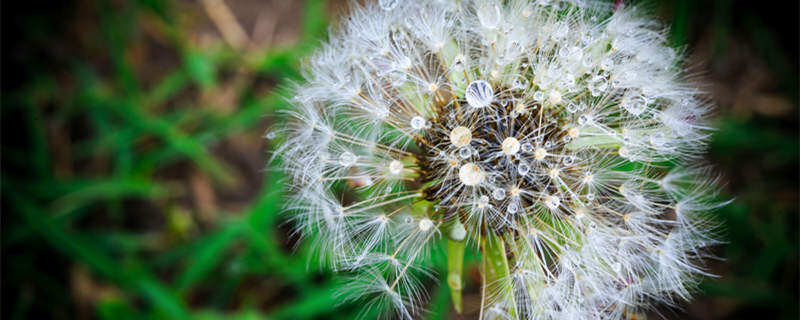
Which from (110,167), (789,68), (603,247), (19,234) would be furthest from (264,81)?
(789,68)

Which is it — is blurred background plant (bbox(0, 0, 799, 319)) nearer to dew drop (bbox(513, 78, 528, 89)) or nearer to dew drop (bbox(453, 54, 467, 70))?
dew drop (bbox(453, 54, 467, 70))

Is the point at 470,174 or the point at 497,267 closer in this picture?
the point at 470,174

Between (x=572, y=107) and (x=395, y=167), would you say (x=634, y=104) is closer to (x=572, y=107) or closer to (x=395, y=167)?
(x=572, y=107)

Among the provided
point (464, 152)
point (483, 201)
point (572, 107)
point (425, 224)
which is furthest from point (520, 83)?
point (425, 224)

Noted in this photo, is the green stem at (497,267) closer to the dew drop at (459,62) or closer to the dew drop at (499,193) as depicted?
the dew drop at (499,193)

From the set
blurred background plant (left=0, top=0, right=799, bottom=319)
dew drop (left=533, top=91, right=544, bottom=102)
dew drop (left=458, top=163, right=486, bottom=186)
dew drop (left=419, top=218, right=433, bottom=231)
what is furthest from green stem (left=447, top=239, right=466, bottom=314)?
blurred background plant (left=0, top=0, right=799, bottom=319)

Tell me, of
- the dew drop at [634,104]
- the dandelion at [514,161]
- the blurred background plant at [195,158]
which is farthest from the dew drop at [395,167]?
the blurred background plant at [195,158]

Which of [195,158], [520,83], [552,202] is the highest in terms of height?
[195,158]
